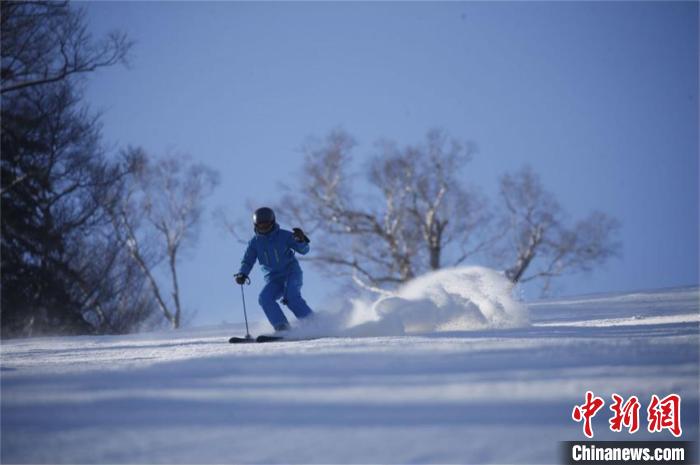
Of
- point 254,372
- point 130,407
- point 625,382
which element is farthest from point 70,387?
point 625,382

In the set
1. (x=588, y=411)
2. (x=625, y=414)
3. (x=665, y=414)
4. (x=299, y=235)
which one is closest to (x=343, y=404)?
(x=588, y=411)

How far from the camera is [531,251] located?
20047 mm

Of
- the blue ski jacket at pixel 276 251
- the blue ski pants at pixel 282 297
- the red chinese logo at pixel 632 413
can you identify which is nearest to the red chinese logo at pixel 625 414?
the red chinese logo at pixel 632 413

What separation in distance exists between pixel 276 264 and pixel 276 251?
140mm

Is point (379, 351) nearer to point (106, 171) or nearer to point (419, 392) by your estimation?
point (419, 392)

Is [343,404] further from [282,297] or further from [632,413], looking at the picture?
[282,297]

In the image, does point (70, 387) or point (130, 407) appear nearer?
point (130, 407)

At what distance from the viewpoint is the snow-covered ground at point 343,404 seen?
1582mm

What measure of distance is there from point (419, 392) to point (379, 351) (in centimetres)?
81

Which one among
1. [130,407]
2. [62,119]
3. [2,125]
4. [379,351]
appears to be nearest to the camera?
[130,407]

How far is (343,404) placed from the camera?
1889 mm

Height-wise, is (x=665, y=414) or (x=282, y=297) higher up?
(x=282, y=297)

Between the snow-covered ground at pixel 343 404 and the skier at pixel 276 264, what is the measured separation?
2.79 m

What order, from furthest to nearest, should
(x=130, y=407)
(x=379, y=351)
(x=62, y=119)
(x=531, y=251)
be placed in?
(x=531, y=251) → (x=62, y=119) → (x=379, y=351) → (x=130, y=407)
